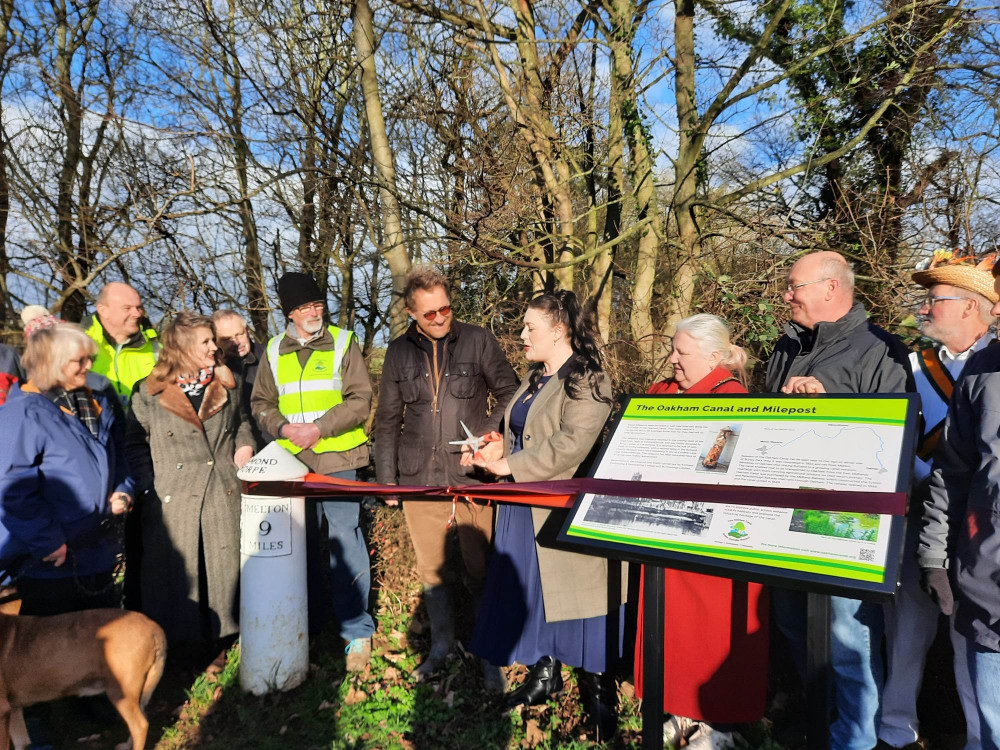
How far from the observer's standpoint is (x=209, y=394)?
4.23 metres

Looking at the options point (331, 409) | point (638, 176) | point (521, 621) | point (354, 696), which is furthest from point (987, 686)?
point (638, 176)

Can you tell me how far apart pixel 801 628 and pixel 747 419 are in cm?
145

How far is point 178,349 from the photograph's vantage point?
4098 mm

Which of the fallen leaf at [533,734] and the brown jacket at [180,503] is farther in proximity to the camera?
the brown jacket at [180,503]

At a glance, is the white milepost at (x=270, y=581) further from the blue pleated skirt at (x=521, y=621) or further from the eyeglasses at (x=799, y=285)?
the eyeglasses at (x=799, y=285)

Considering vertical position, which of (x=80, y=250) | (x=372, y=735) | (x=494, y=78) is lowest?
(x=372, y=735)

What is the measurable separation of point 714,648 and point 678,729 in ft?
2.06

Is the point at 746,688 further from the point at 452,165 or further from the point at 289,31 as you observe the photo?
the point at 289,31

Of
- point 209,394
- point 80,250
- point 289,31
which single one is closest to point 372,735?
point 209,394

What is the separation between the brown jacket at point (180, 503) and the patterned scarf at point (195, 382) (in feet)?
0.11

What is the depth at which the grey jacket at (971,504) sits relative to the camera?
236 centimetres

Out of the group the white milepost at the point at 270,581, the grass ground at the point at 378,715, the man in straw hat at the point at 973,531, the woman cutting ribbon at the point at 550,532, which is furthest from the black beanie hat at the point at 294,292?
the man in straw hat at the point at 973,531

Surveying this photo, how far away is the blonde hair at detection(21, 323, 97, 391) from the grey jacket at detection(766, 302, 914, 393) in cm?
373

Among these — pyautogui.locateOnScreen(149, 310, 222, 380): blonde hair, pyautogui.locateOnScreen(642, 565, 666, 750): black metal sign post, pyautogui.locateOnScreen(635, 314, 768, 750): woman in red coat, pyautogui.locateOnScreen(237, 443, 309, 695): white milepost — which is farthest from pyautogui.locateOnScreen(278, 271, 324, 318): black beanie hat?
pyautogui.locateOnScreen(642, 565, 666, 750): black metal sign post
